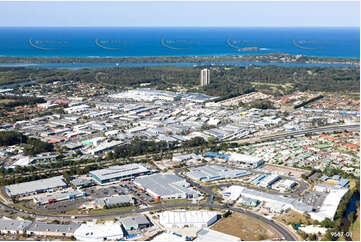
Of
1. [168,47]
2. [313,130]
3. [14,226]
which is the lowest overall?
[313,130]

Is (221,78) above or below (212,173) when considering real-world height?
above

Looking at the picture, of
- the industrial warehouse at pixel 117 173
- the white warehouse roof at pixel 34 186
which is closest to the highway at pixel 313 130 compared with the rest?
the industrial warehouse at pixel 117 173

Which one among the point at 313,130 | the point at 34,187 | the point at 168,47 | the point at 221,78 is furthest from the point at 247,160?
the point at 168,47

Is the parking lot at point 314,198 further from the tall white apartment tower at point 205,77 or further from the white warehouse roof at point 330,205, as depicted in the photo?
the tall white apartment tower at point 205,77

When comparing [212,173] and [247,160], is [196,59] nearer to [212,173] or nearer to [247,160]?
[247,160]

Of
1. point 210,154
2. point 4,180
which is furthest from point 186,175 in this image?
point 4,180

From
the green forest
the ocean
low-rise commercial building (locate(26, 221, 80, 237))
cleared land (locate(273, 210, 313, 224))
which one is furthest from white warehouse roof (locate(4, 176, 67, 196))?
the ocean
